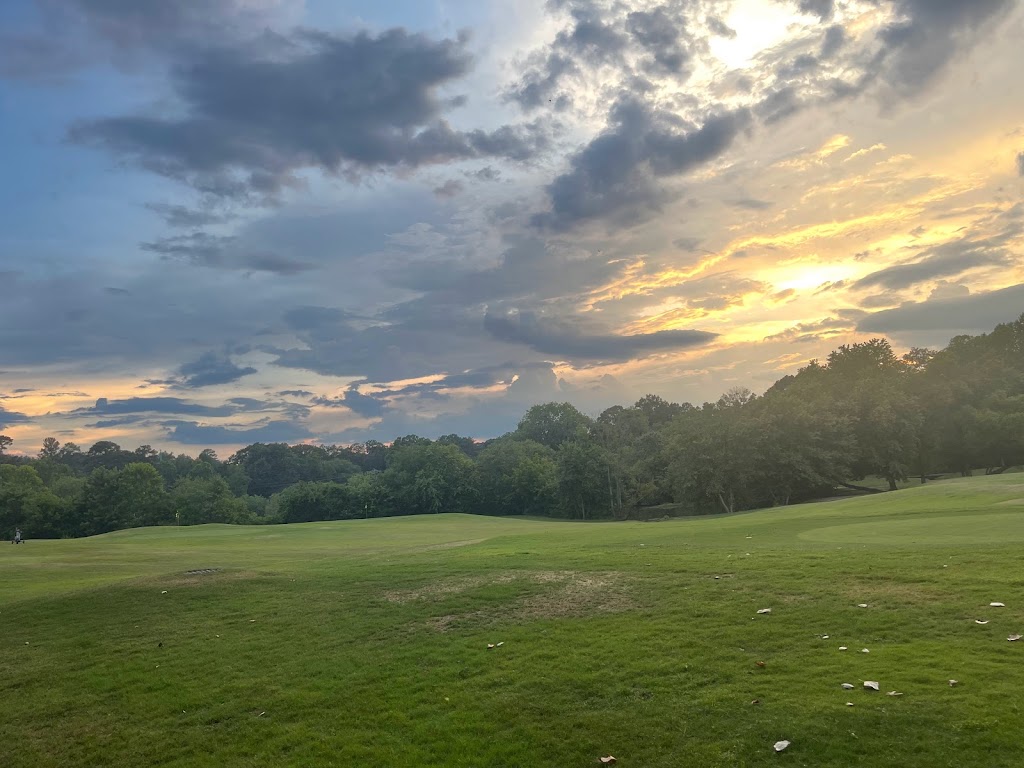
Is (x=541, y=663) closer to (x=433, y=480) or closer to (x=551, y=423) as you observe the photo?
(x=433, y=480)

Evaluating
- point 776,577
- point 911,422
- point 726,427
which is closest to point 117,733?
point 776,577

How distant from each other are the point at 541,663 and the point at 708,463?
70.6m

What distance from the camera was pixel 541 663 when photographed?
39.2 ft

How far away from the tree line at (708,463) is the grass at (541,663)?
58727 millimetres

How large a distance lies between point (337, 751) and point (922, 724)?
26.3 feet

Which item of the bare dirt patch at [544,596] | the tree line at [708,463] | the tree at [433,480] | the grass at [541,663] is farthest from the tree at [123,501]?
the bare dirt patch at [544,596]

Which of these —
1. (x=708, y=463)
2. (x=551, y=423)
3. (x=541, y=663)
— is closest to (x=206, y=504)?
(x=708, y=463)

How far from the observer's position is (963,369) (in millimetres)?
93438

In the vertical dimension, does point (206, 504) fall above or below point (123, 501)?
below

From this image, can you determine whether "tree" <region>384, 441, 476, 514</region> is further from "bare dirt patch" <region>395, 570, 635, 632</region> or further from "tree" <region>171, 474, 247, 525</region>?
"bare dirt patch" <region>395, 570, 635, 632</region>

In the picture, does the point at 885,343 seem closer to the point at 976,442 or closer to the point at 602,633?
the point at 976,442

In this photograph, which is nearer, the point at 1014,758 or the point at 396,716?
the point at 1014,758

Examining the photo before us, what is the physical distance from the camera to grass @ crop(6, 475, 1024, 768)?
880cm

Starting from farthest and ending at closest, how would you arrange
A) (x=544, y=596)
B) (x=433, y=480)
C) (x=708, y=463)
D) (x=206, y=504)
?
1. (x=433, y=480)
2. (x=206, y=504)
3. (x=708, y=463)
4. (x=544, y=596)
